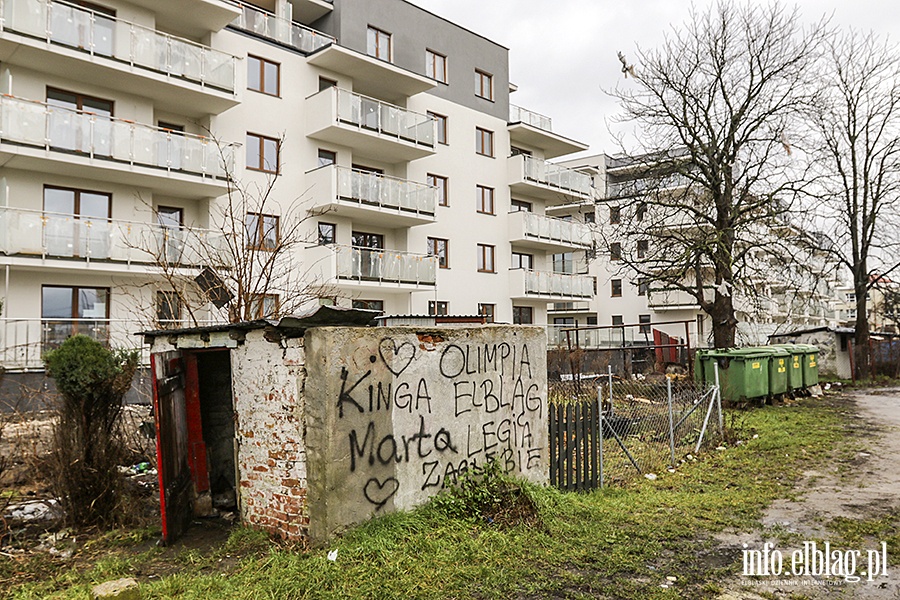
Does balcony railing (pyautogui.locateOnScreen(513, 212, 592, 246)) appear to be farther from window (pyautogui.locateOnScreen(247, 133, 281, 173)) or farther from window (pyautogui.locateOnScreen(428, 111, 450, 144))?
window (pyautogui.locateOnScreen(247, 133, 281, 173))

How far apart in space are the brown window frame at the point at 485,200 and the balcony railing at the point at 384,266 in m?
5.34

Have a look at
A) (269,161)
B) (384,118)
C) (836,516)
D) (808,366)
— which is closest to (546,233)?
(384,118)

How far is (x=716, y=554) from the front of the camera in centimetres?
641

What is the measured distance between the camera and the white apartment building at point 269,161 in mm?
16609

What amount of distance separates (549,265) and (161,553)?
29576 millimetres

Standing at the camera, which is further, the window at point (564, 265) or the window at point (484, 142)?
the window at point (564, 265)

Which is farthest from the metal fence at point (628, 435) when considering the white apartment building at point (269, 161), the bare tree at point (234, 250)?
the bare tree at point (234, 250)

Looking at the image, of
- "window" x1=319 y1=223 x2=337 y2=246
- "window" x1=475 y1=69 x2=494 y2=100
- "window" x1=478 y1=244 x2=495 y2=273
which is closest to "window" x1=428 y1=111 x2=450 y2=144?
"window" x1=475 y1=69 x2=494 y2=100

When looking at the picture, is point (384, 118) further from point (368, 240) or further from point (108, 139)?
point (108, 139)

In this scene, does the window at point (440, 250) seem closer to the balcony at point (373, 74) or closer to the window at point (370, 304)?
the window at point (370, 304)

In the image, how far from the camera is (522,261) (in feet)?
108

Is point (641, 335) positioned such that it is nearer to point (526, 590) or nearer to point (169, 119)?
point (169, 119)

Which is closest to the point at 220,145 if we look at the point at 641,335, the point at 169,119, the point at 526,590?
the point at 169,119

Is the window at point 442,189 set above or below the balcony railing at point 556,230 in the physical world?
above
